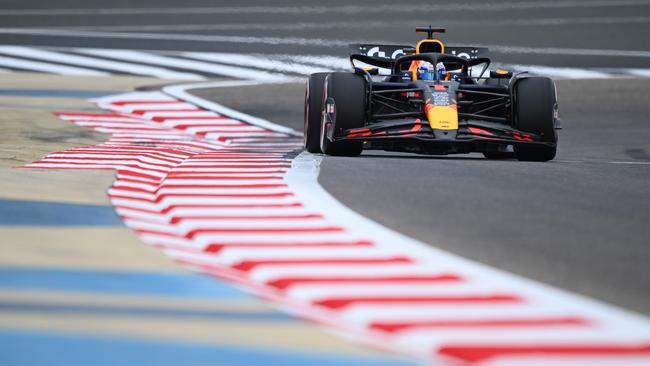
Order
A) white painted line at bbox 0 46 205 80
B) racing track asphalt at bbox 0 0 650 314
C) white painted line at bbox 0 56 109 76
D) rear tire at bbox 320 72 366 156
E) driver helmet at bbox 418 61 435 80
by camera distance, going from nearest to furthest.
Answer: racing track asphalt at bbox 0 0 650 314 → rear tire at bbox 320 72 366 156 → driver helmet at bbox 418 61 435 80 → white painted line at bbox 0 46 205 80 → white painted line at bbox 0 56 109 76

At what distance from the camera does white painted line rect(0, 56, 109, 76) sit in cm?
2105

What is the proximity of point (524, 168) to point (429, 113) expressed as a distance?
1065 millimetres

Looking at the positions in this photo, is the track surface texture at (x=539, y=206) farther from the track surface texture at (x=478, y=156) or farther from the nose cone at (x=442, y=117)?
the nose cone at (x=442, y=117)

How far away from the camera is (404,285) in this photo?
4.72 metres

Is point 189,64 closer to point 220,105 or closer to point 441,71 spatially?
point 220,105

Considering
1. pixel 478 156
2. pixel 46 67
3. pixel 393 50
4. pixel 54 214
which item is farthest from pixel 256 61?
pixel 54 214

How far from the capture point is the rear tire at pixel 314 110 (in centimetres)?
1165

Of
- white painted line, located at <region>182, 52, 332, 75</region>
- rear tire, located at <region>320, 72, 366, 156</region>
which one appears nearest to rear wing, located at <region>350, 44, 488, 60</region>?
rear tire, located at <region>320, 72, 366, 156</region>

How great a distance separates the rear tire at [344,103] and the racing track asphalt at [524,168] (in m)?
0.43

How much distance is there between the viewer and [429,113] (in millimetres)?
10688

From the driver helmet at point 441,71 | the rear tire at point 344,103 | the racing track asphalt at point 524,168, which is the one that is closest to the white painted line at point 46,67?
the racing track asphalt at point 524,168

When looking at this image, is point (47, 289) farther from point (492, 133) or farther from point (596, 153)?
point (596, 153)

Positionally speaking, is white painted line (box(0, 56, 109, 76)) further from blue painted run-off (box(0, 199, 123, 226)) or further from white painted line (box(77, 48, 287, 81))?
blue painted run-off (box(0, 199, 123, 226))

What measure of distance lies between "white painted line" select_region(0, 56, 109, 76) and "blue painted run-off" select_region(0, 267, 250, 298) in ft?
53.5
